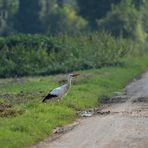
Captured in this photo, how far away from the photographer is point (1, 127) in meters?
17.1

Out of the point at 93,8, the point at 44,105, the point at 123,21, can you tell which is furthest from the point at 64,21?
the point at 44,105

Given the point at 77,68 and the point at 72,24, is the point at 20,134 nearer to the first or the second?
the point at 77,68

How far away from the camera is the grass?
55.5ft

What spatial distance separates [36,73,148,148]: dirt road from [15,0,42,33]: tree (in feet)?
177

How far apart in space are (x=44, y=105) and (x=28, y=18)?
5698cm

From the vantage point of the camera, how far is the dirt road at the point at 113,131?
51.5 feet

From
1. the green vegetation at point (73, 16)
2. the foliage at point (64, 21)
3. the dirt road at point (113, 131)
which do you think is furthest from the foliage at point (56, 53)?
the foliage at point (64, 21)

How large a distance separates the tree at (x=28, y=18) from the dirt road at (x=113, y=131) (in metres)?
53.8

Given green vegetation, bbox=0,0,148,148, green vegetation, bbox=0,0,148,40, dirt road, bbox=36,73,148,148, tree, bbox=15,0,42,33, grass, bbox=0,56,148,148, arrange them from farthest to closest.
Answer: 1. tree, bbox=15,0,42,33
2. green vegetation, bbox=0,0,148,40
3. green vegetation, bbox=0,0,148,148
4. grass, bbox=0,56,148,148
5. dirt road, bbox=36,73,148,148

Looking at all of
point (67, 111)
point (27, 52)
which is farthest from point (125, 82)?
point (67, 111)

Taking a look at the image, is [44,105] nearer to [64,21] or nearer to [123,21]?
[123,21]

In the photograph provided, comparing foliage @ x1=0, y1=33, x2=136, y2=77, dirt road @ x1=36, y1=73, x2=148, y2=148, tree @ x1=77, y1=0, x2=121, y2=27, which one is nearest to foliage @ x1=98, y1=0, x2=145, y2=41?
tree @ x1=77, y1=0, x2=121, y2=27

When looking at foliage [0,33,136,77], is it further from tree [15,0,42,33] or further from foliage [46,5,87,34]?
tree [15,0,42,33]

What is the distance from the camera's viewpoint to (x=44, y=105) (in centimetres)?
2091
